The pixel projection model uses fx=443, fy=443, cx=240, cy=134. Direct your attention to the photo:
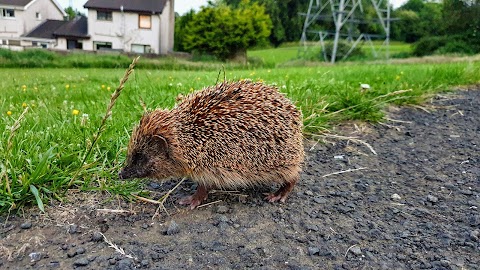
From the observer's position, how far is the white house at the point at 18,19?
15.4m

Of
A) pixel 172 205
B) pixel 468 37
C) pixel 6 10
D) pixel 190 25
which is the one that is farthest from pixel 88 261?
pixel 468 37

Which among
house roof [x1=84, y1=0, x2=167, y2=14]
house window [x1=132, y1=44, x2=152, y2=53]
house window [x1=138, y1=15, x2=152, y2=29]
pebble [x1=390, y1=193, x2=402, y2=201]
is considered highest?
house roof [x1=84, y1=0, x2=167, y2=14]

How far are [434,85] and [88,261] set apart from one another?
596 cm

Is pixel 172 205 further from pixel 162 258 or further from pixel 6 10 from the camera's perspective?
pixel 6 10

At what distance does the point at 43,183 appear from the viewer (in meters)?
2.73

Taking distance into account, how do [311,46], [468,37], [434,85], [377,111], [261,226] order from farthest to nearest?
[311,46], [468,37], [434,85], [377,111], [261,226]

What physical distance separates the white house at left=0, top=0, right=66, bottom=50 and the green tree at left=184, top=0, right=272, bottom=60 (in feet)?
33.4

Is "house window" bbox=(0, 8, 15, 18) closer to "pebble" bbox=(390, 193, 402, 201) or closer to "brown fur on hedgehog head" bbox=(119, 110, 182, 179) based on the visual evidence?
"brown fur on hedgehog head" bbox=(119, 110, 182, 179)

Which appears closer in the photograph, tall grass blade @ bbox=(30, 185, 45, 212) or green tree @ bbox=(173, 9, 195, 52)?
tall grass blade @ bbox=(30, 185, 45, 212)

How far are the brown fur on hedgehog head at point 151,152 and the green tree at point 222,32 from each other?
25.4m

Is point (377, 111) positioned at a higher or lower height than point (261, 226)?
higher

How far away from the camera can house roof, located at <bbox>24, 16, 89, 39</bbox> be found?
764 inches

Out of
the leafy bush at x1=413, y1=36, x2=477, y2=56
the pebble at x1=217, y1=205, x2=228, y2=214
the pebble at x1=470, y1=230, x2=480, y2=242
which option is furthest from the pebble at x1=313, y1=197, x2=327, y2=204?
the leafy bush at x1=413, y1=36, x2=477, y2=56

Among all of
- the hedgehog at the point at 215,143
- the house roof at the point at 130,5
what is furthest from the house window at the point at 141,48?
Answer: the hedgehog at the point at 215,143
